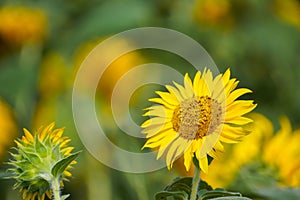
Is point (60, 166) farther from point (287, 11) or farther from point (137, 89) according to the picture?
point (287, 11)

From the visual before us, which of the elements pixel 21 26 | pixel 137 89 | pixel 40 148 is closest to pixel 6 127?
pixel 137 89

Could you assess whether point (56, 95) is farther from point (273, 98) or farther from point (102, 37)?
point (273, 98)

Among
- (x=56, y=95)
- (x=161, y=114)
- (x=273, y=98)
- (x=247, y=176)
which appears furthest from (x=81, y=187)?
(x=161, y=114)

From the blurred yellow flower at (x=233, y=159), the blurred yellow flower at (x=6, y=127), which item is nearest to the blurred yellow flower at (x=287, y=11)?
the blurred yellow flower at (x=6, y=127)

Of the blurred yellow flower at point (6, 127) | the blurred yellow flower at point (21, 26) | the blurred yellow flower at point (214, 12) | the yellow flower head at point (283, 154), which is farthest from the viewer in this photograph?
the blurred yellow flower at point (214, 12)

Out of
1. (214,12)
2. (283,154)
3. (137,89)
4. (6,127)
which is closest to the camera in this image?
(283,154)

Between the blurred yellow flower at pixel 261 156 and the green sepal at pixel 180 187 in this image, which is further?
the blurred yellow flower at pixel 261 156

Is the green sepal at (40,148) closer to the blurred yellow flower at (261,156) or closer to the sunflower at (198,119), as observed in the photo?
the sunflower at (198,119)
